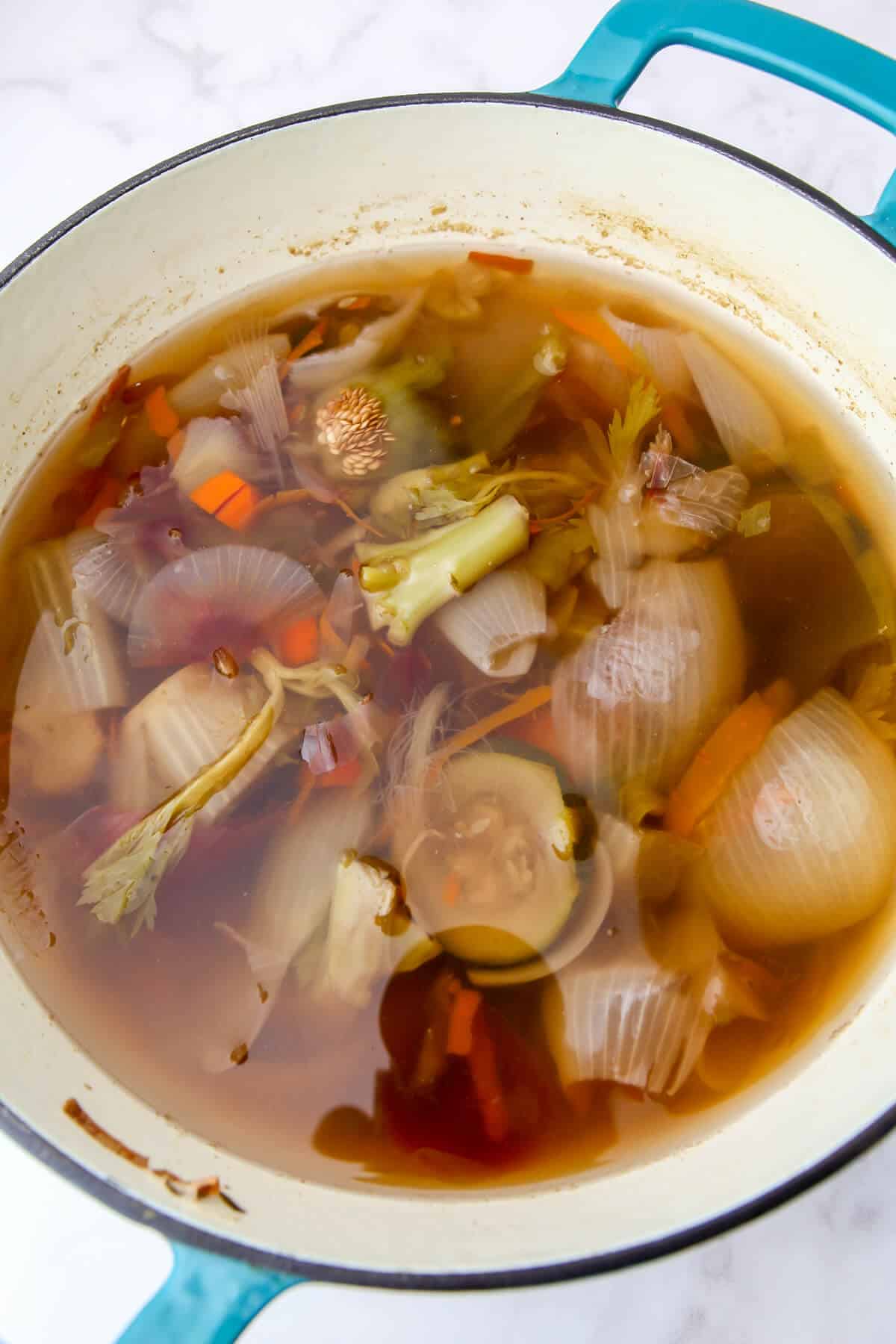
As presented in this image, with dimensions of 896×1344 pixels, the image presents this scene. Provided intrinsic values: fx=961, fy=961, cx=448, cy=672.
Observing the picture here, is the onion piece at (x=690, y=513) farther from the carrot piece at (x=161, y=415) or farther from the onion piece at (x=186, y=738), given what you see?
the carrot piece at (x=161, y=415)

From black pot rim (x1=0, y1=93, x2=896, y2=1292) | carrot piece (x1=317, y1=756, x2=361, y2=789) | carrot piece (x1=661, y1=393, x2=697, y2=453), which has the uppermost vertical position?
carrot piece (x1=661, y1=393, x2=697, y2=453)

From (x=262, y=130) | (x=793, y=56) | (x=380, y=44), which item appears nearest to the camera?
(x=793, y=56)

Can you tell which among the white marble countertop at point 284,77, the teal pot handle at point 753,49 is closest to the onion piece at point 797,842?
the teal pot handle at point 753,49

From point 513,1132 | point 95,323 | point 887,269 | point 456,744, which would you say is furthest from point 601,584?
point 95,323

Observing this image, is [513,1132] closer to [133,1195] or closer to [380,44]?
[133,1195]

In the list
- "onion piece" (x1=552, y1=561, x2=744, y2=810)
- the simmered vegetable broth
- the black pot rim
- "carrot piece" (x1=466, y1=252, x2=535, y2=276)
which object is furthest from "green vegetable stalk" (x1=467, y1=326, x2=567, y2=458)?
the black pot rim

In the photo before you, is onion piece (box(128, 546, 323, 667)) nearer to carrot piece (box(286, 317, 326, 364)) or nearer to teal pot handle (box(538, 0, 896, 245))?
carrot piece (box(286, 317, 326, 364))

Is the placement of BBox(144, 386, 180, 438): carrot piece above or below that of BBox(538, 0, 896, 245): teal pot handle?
above
